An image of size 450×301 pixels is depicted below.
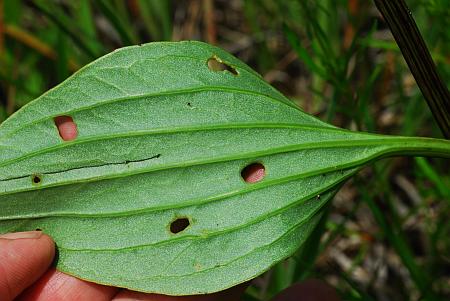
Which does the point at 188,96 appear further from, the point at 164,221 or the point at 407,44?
the point at 407,44

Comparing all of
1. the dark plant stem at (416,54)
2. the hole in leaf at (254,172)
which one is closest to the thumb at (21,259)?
the hole in leaf at (254,172)

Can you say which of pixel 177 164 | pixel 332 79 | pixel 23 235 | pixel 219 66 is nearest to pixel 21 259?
pixel 23 235

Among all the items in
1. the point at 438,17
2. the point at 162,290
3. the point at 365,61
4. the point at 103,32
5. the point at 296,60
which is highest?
the point at 103,32

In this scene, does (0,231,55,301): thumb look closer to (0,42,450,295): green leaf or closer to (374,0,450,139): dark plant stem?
(0,42,450,295): green leaf

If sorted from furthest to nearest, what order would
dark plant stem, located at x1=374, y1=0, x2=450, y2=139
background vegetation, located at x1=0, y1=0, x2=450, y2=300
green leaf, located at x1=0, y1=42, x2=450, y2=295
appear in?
1. background vegetation, located at x1=0, y1=0, x2=450, y2=300
2. green leaf, located at x1=0, y1=42, x2=450, y2=295
3. dark plant stem, located at x1=374, y1=0, x2=450, y2=139

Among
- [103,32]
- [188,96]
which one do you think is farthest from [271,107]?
[103,32]

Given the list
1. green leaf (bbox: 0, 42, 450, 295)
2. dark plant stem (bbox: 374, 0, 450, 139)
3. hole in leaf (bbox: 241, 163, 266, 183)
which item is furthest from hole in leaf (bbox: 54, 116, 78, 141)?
dark plant stem (bbox: 374, 0, 450, 139)
